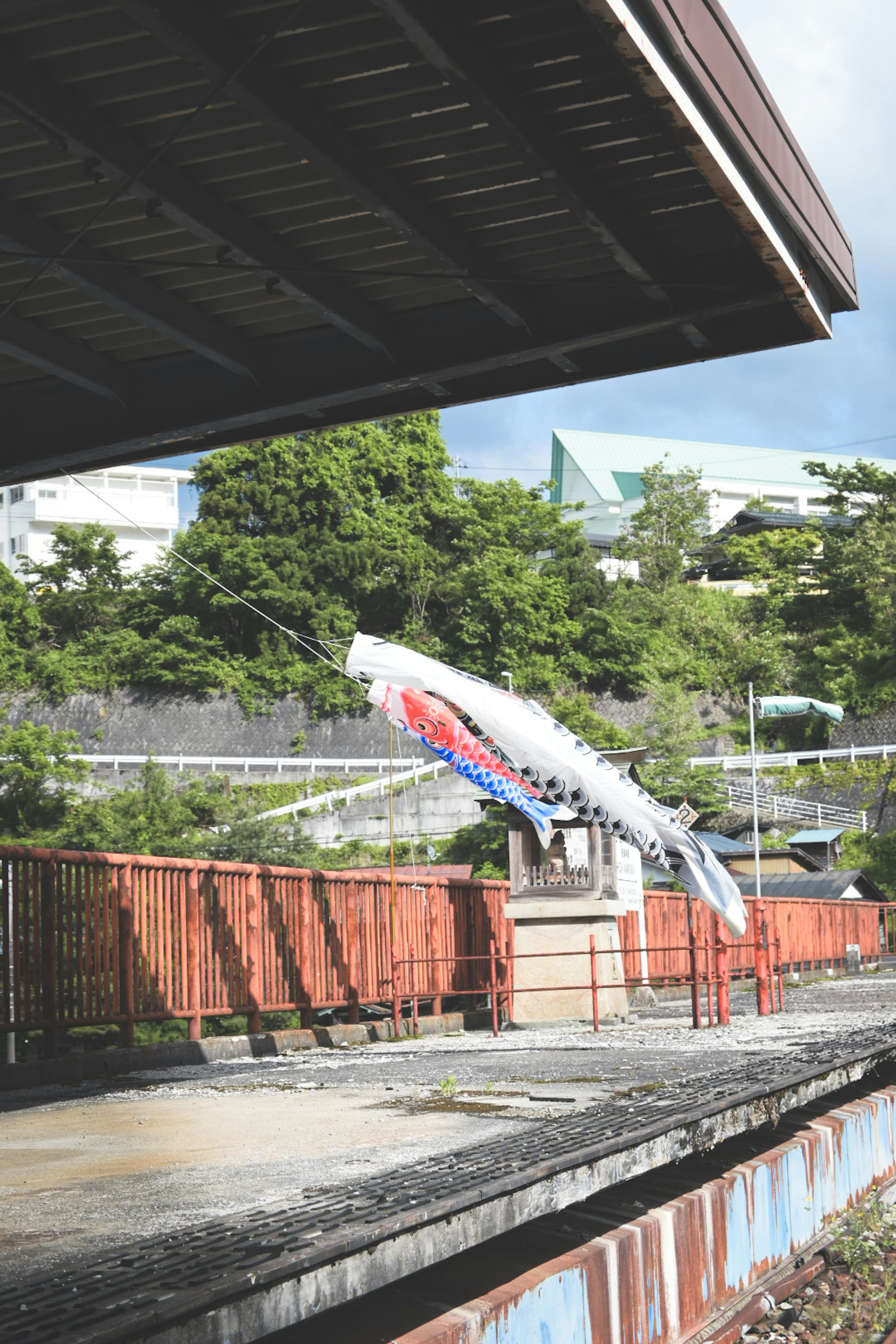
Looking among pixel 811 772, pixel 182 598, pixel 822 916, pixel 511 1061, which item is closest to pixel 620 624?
pixel 811 772

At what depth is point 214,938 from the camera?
1295 cm

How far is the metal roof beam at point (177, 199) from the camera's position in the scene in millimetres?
5293

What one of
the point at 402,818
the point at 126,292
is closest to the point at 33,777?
the point at 402,818

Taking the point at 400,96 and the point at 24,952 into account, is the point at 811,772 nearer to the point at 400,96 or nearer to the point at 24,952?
the point at 24,952

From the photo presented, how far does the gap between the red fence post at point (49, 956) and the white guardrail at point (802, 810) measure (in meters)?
46.1

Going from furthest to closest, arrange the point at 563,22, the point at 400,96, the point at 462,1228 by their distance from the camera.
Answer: the point at 400,96 < the point at 563,22 < the point at 462,1228

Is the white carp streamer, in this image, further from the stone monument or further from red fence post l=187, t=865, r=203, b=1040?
the stone monument

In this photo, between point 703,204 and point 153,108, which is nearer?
point 153,108

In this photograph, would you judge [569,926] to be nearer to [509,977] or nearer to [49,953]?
[509,977]

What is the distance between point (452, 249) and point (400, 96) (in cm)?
108

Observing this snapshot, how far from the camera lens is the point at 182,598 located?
68.8 metres

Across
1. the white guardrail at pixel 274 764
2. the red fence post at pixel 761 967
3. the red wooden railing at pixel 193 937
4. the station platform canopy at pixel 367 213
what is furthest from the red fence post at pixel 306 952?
the white guardrail at pixel 274 764

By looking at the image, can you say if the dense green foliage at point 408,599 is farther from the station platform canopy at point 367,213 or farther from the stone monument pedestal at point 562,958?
the station platform canopy at point 367,213

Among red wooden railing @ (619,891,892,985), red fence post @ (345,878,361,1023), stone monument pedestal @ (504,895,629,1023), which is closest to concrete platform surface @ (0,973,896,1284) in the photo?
red fence post @ (345,878,361,1023)
